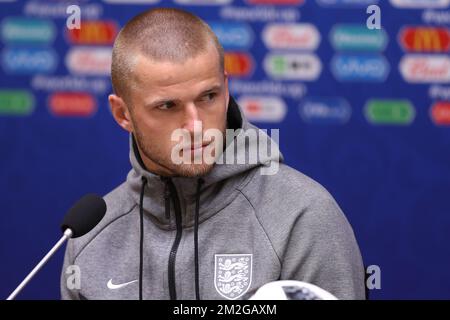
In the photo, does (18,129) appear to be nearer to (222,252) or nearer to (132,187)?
(132,187)

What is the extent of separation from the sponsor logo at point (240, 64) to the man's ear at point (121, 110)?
81 centimetres

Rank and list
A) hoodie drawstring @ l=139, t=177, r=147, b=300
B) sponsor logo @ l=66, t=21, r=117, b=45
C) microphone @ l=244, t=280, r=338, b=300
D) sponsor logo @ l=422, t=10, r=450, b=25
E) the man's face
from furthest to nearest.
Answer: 1. sponsor logo @ l=66, t=21, r=117, b=45
2. sponsor logo @ l=422, t=10, r=450, b=25
3. hoodie drawstring @ l=139, t=177, r=147, b=300
4. the man's face
5. microphone @ l=244, t=280, r=338, b=300

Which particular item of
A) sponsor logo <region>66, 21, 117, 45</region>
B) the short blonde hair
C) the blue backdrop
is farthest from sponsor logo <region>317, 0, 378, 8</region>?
the short blonde hair

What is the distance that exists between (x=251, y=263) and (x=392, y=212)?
1.04 metres

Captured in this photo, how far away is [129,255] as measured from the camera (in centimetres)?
162

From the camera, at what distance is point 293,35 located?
238 centimetres

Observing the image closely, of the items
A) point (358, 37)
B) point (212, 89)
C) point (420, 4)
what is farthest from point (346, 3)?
point (212, 89)

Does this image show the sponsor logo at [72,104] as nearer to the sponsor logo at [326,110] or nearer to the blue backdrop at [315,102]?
the blue backdrop at [315,102]

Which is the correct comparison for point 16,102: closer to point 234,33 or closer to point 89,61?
point 89,61

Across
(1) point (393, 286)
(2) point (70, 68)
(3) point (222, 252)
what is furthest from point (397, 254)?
(2) point (70, 68)

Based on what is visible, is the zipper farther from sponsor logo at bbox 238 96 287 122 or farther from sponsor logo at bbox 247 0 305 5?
sponsor logo at bbox 247 0 305 5

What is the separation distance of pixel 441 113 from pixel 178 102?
1167 millimetres

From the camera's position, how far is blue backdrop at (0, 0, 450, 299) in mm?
2367

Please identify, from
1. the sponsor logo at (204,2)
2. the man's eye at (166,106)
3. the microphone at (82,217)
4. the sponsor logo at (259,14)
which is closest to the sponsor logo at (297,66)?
the sponsor logo at (259,14)
